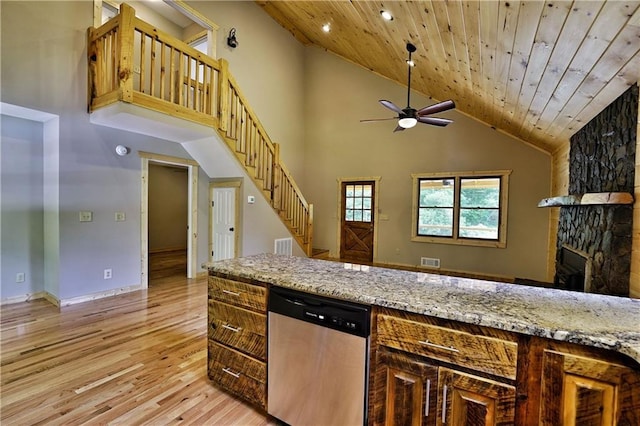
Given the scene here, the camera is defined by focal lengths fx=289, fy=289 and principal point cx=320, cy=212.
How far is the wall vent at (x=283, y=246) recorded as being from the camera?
18.7ft

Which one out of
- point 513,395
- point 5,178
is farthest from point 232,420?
point 5,178

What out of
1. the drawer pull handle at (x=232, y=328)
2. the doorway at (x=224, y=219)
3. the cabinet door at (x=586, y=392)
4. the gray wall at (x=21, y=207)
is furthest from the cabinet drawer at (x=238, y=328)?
the gray wall at (x=21, y=207)

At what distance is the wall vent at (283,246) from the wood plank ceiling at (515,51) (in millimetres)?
3852

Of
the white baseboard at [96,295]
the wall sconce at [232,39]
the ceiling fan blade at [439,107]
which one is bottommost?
the white baseboard at [96,295]

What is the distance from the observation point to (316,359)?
5.31 feet

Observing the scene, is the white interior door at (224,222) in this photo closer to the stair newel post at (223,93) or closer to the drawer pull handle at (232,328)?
the stair newel post at (223,93)

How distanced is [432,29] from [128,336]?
447 centimetres

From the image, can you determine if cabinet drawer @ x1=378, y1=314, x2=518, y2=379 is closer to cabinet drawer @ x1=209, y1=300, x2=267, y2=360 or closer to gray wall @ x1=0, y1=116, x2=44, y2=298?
cabinet drawer @ x1=209, y1=300, x2=267, y2=360

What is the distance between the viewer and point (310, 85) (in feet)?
26.1

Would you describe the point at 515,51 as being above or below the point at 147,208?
above

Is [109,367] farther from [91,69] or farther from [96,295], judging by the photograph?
[91,69]

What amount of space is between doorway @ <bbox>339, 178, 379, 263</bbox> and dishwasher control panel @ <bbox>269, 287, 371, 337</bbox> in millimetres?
5548

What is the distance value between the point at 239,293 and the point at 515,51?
114 inches

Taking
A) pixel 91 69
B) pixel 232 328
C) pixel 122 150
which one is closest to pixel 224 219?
pixel 122 150
